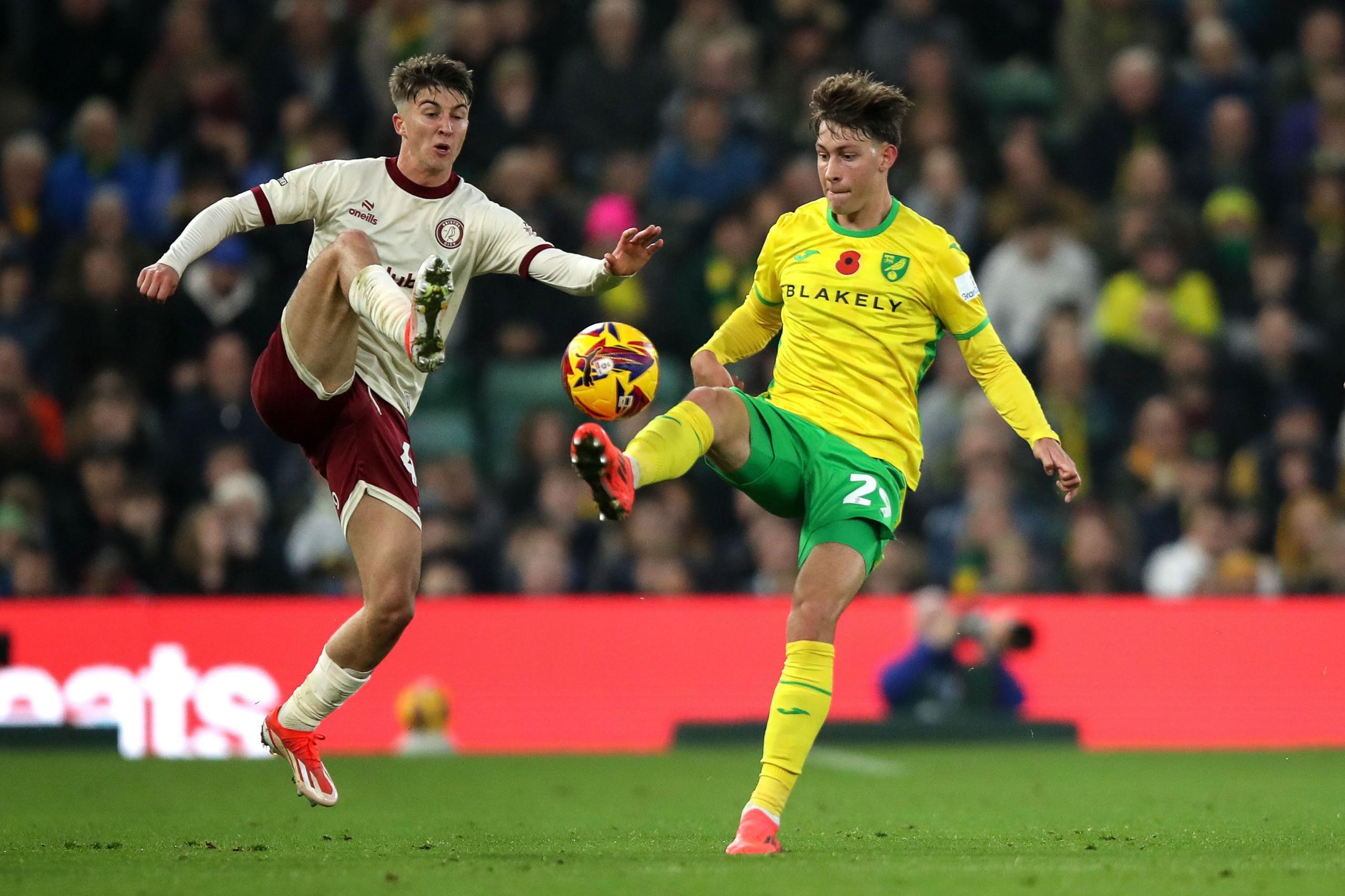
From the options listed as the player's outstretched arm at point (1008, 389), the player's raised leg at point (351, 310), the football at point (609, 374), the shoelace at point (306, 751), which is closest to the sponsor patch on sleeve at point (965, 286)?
the player's outstretched arm at point (1008, 389)

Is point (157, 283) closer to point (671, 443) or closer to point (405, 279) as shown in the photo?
point (405, 279)

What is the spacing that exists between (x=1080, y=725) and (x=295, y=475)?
558 centimetres

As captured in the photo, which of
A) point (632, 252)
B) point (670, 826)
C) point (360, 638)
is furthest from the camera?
point (670, 826)

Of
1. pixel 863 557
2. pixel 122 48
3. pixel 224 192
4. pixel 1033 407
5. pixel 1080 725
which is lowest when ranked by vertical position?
pixel 1080 725

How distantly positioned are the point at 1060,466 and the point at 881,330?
2.64 ft

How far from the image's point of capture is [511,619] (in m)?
12.7

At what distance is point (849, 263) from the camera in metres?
6.87

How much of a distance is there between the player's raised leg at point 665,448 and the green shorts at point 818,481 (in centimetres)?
9

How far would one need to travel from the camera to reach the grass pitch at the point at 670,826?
555 cm

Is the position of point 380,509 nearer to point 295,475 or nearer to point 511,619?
point 511,619

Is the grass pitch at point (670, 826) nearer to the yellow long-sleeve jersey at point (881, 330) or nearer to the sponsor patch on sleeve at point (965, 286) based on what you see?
the yellow long-sleeve jersey at point (881, 330)

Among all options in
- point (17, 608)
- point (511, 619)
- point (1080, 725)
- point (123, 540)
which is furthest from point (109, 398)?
point (1080, 725)

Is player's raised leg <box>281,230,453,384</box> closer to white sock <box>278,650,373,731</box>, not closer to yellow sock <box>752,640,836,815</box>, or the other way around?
white sock <box>278,650,373,731</box>

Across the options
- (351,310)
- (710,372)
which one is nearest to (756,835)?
(710,372)
